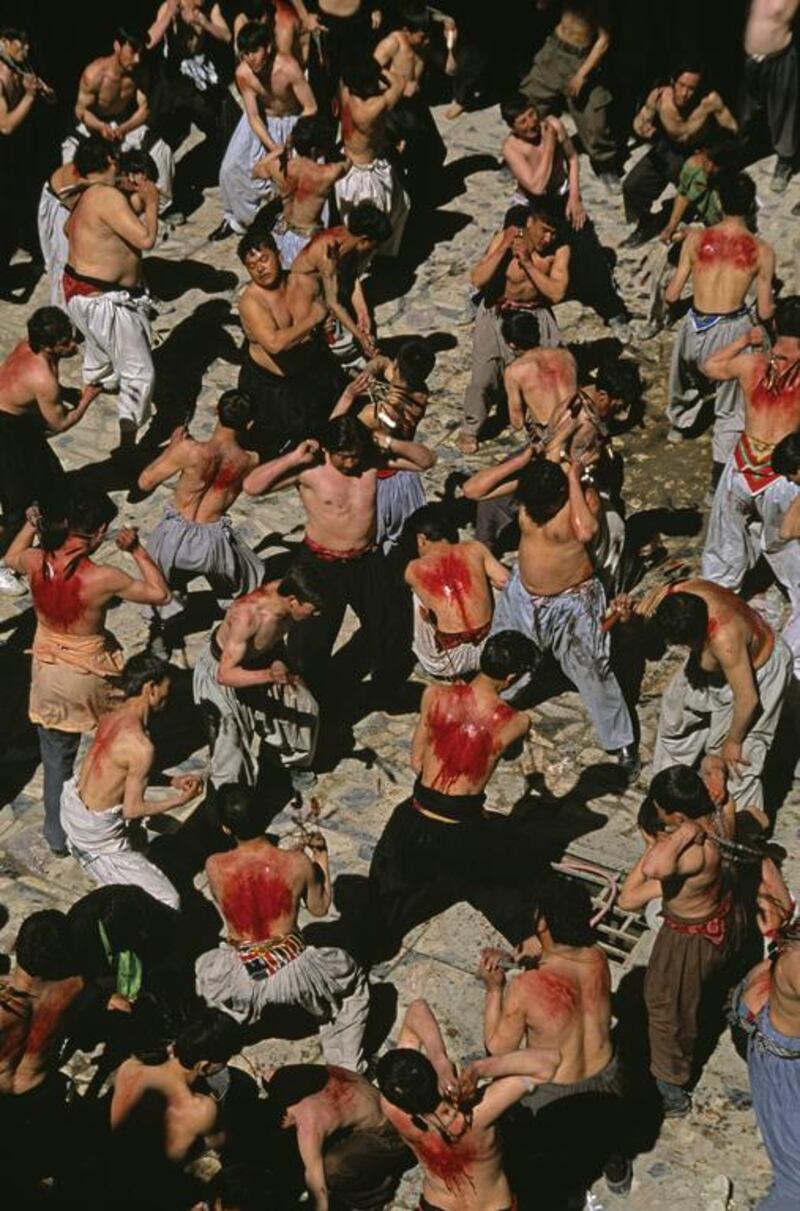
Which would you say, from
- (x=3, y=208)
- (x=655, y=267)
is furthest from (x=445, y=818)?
(x=3, y=208)

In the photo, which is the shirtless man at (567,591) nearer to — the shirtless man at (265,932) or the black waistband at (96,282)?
the shirtless man at (265,932)

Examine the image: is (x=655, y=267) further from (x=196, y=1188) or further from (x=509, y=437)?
(x=196, y=1188)

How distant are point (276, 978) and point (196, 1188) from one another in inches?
37.2

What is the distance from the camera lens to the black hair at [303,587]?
1025 centimetres

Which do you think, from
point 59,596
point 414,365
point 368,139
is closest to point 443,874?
point 59,596

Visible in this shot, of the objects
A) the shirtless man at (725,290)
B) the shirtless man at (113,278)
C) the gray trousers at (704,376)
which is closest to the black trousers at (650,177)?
the shirtless man at (725,290)

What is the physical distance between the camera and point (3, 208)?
15.2 meters

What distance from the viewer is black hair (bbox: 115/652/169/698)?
31.9 ft

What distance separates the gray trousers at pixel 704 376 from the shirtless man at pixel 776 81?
103 inches

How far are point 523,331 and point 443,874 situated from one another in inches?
140

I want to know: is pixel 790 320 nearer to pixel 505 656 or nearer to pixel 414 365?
pixel 414 365

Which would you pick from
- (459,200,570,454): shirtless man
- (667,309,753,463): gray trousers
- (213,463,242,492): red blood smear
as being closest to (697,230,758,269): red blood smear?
(667,309,753,463): gray trousers

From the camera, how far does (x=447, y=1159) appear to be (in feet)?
27.3

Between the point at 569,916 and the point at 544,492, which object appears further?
the point at 544,492
